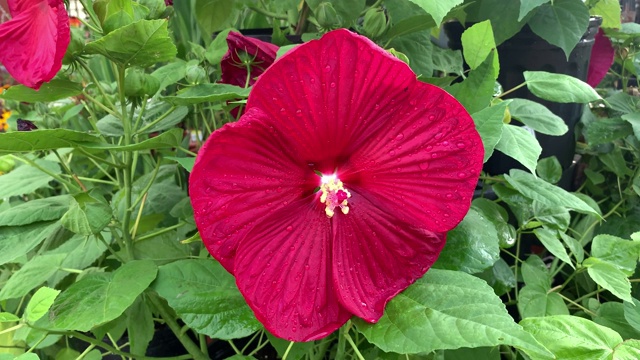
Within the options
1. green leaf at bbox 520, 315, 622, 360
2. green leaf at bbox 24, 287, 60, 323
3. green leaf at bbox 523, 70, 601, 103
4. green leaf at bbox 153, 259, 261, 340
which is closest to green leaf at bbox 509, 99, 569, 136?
green leaf at bbox 523, 70, 601, 103

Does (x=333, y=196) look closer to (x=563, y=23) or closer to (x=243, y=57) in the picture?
(x=243, y=57)

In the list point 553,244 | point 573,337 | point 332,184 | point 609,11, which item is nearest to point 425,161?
point 332,184

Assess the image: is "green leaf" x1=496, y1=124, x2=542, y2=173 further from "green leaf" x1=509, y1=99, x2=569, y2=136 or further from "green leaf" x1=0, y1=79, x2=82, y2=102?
"green leaf" x1=0, y1=79, x2=82, y2=102

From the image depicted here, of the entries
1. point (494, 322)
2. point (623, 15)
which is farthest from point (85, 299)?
point (623, 15)

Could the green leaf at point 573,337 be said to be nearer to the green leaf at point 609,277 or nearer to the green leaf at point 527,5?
the green leaf at point 609,277

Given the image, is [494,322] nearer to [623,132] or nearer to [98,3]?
[98,3]

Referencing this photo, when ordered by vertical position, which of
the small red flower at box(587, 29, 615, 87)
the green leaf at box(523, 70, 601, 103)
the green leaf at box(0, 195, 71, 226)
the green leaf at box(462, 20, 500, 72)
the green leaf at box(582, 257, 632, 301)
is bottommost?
the green leaf at box(582, 257, 632, 301)

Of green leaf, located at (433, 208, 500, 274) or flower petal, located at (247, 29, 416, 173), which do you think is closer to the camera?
flower petal, located at (247, 29, 416, 173)

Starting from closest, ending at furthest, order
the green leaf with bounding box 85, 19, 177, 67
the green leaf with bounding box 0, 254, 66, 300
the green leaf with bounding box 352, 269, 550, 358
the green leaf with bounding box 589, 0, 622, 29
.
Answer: the green leaf with bounding box 352, 269, 550, 358
the green leaf with bounding box 85, 19, 177, 67
the green leaf with bounding box 0, 254, 66, 300
the green leaf with bounding box 589, 0, 622, 29
